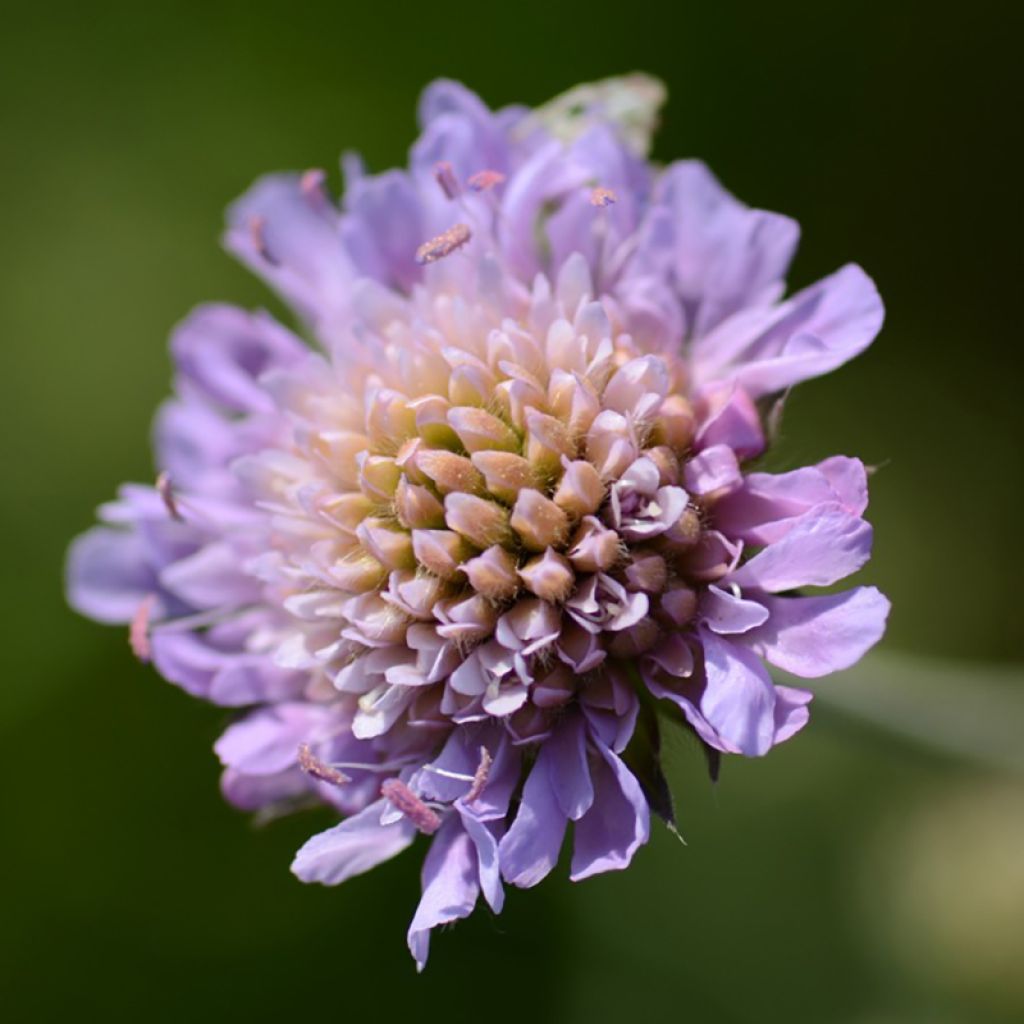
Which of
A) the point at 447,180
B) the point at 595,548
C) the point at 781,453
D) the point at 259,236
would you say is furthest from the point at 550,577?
the point at 781,453

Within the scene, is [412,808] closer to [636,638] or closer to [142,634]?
[636,638]

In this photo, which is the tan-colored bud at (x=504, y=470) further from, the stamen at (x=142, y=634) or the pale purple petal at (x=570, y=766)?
the stamen at (x=142, y=634)

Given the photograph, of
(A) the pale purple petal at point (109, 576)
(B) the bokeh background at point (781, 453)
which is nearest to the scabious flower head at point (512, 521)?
(A) the pale purple petal at point (109, 576)

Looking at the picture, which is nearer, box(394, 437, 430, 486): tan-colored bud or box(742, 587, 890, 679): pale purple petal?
box(742, 587, 890, 679): pale purple petal

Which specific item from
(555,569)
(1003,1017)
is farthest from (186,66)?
(1003,1017)

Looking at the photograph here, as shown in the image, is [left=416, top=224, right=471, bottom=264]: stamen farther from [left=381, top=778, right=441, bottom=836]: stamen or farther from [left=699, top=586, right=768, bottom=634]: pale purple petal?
[left=381, top=778, right=441, bottom=836]: stamen

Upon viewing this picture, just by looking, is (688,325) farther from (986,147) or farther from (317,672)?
(986,147)

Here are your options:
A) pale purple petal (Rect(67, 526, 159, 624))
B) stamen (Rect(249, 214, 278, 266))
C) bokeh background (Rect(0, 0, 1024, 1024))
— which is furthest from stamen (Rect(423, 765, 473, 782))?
bokeh background (Rect(0, 0, 1024, 1024))
